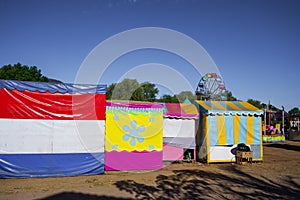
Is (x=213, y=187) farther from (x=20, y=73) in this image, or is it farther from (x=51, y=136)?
(x=20, y=73)

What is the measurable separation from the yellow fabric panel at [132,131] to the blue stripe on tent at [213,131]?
3094mm

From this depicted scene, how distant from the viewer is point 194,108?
1255 centimetres

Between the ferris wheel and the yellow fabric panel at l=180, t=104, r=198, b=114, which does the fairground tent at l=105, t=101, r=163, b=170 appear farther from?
the ferris wheel

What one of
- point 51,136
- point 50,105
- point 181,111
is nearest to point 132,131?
point 51,136

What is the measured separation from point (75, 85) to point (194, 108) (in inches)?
250

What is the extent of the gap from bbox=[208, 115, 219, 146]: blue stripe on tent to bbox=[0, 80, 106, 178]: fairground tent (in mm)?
5419

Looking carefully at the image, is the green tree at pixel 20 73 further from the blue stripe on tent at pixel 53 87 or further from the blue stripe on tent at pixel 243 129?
the blue stripe on tent at pixel 243 129

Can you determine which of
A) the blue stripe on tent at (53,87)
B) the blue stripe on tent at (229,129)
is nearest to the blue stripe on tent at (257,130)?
the blue stripe on tent at (229,129)

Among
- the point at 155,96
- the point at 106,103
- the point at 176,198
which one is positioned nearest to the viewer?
the point at 176,198

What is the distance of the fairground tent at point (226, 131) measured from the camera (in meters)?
11.7

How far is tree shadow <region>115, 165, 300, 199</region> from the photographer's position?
6457 mm

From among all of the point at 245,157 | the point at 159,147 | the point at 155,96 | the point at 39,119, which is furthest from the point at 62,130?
the point at 155,96

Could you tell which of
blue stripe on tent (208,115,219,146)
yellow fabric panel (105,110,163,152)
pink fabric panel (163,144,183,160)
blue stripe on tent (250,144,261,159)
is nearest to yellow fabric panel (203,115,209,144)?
blue stripe on tent (208,115,219,146)

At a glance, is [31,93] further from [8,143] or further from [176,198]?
[176,198]
